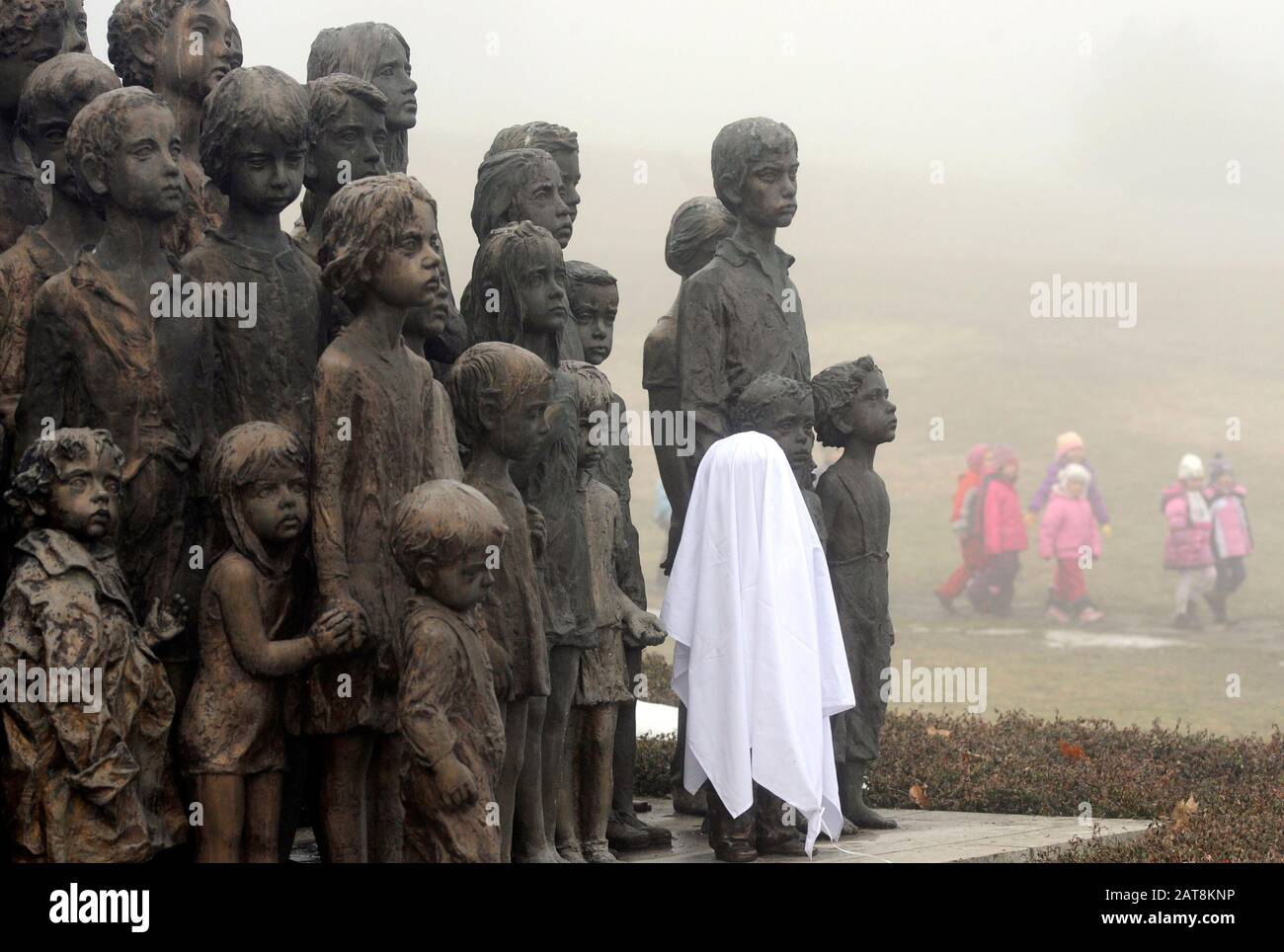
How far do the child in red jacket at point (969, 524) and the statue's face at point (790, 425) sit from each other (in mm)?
15758

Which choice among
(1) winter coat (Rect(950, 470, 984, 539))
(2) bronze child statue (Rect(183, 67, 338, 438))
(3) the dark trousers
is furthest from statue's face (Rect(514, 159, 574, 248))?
(3) the dark trousers

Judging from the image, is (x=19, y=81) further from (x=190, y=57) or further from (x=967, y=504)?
(x=967, y=504)

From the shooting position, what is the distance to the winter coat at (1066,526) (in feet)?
76.5

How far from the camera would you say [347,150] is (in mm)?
7969

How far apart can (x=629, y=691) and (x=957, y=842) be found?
1.59 m

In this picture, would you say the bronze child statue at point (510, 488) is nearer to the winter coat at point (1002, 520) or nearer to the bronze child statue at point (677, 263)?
the bronze child statue at point (677, 263)

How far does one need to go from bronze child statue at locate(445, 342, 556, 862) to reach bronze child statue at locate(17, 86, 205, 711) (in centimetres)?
99

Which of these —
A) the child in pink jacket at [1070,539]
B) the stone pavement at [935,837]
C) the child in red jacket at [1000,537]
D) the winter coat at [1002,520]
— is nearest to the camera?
the stone pavement at [935,837]

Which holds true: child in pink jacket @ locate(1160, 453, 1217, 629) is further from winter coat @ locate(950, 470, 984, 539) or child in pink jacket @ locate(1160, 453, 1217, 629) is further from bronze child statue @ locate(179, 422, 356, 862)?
bronze child statue @ locate(179, 422, 356, 862)

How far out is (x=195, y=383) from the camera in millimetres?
7035

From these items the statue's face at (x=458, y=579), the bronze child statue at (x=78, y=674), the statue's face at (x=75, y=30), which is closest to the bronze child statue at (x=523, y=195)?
the statue's face at (x=75, y=30)

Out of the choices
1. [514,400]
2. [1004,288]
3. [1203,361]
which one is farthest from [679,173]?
[514,400]

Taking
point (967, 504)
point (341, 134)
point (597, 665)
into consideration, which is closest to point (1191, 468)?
point (967, 504)
